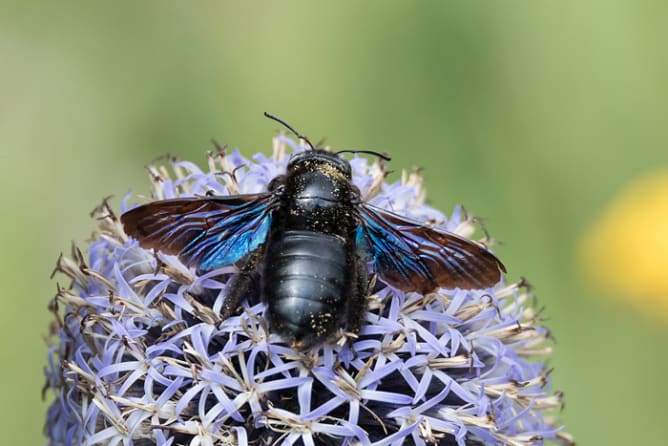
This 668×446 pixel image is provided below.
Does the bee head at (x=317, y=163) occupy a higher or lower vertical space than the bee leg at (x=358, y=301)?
higher

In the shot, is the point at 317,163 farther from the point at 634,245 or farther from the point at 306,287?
the point at 634,245

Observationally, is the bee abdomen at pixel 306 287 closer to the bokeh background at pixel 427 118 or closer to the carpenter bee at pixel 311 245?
the carpenter bee at pixel 311 245

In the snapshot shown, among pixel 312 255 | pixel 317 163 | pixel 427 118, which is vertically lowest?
pixel 312 255

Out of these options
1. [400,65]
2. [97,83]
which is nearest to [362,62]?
[400,65]

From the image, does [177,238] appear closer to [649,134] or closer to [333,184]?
[333,184]

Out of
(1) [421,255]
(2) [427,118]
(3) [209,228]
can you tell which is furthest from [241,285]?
(2) [427,118]

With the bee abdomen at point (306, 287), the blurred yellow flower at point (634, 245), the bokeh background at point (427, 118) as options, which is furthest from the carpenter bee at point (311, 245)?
the blurred yellow flower at point (634, 245)
